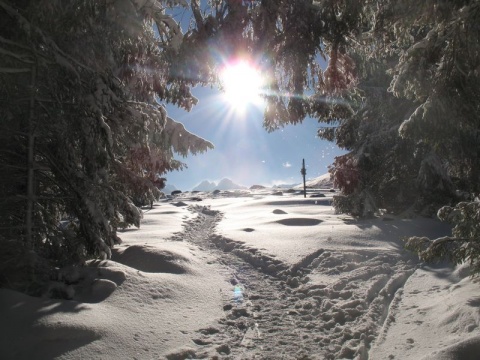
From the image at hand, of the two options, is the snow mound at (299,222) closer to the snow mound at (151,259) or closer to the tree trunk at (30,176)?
the snow mound at (151,259)

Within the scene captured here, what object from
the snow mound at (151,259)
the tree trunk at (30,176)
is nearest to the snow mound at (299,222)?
the snow mound at (151,259)

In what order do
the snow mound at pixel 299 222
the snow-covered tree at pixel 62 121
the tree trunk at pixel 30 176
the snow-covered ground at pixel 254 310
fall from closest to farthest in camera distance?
the snow-covered ground at pixel 254 310, the snow-covered tree at pixel 62 121, the tree trunk at pixel 30 176, the snow mound at pixel 299 222

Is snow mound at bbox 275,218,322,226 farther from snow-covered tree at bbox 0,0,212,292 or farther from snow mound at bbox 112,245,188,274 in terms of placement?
snow-covered tree at bbox 0,0,212,292

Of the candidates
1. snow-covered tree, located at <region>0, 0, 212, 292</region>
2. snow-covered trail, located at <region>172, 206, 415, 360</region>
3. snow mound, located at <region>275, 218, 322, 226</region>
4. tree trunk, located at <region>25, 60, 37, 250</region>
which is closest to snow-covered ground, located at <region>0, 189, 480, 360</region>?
snow-covered trail, located at <region>172, 206, 415, 360</region>

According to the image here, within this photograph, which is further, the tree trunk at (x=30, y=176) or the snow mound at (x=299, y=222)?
the snow mound at (x=299, y=222)

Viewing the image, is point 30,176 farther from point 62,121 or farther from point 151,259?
point 151,259

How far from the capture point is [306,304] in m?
4.62

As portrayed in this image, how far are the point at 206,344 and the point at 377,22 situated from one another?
4.28 metres

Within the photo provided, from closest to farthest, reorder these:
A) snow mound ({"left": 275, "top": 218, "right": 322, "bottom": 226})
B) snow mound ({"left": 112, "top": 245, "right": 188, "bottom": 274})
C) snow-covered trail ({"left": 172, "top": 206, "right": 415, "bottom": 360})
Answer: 1. snow-covered trail ({"left": 172, "top": 206, "right": 415, "bottom": 360})
2. snow mound ({"left": 112, "top": 245, "right": 188, "bottom": 274})
3. snow mound ({"left": 275, "top": 218, "right": 322, "bottom": 226})

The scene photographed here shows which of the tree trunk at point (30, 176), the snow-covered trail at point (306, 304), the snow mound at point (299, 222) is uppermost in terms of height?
the tree trunk at point (30, 176)

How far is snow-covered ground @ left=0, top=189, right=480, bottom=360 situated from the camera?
10.4 ft

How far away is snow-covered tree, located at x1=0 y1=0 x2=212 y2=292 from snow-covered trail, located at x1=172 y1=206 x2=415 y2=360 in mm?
2431

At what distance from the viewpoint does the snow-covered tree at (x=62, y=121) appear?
4.22 meters

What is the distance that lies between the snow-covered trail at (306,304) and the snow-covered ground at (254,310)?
0.02 m
